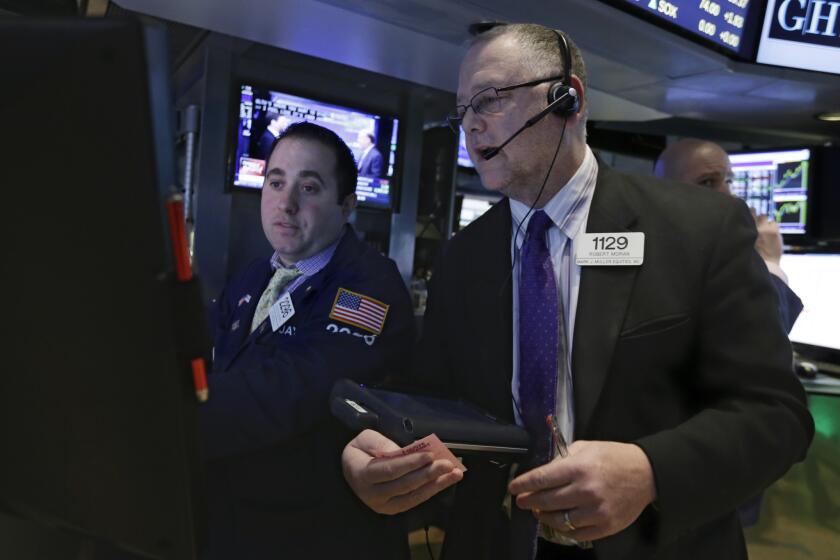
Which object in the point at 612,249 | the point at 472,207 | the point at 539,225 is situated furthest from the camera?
the point at 472,207

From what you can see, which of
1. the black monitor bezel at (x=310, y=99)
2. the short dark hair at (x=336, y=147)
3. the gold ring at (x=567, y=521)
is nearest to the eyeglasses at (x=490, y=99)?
the short dark hair at (x=336, y=147)

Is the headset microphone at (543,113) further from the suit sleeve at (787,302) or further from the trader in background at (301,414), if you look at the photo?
the suit sleeve at (787,302)

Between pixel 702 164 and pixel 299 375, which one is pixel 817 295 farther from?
pixel 299 375

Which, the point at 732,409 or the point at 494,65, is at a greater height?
the point at 494,65

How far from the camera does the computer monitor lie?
1.24ft

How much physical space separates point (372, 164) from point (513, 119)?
296cm

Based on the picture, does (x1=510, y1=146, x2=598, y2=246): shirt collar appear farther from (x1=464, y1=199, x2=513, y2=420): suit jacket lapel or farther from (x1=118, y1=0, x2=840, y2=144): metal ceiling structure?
(x1=118, y1=0, x2=840, y2=144): metal ceiling structure

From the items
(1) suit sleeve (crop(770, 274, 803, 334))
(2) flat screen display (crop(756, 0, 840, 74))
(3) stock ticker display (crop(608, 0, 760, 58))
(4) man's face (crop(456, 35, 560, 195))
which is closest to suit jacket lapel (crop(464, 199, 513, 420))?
(4) man's face (crop(456, 35, 560, 195))

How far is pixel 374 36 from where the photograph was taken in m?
2.89

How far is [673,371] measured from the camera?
94cm

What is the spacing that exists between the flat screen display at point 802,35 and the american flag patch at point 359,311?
2.56 m

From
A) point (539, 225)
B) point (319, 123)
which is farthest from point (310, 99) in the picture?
point (539, 225)

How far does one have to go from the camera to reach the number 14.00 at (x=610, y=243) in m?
0.96

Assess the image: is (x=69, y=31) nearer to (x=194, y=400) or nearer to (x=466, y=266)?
(x=194, y=400)
